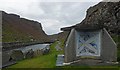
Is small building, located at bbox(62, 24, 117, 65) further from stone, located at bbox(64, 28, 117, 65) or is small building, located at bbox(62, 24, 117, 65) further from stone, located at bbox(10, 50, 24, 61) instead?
stone, located at bbox(10, 50, 24, 61)

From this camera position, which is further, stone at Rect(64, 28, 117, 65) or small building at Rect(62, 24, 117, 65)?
stone at Rect(64, 28, 117, 65)

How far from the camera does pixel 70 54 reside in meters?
26.9

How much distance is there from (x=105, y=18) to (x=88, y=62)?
56.7 feet

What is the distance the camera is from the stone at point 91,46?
27.1 meters

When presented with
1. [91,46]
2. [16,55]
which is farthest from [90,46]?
[16,55]

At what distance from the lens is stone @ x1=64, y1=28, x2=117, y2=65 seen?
2711cm

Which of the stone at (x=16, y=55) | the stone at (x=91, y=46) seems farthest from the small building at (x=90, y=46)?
the stone at (x=16, y=55)

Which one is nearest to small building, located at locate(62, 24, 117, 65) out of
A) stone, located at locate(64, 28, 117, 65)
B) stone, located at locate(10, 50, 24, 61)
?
stone, located at locate(64, 28, 117, 65)

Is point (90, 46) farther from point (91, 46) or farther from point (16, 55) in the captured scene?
point (16, 55)

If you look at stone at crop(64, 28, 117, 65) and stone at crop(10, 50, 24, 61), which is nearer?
stone at crop(64, 28, 117, 65)

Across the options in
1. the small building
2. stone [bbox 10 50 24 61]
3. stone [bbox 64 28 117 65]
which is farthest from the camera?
stone [bbox 10 50 24 61]

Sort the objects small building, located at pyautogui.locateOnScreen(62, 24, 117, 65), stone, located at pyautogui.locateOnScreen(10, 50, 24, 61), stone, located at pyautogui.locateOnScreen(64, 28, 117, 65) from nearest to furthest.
Result: small building, located at pyautogui.locateOnScreen(62, 24, 117, 65), stone, located at pyautogui.locateOnScreen(64, 28, 117, 65), stone, located at pyautogui.locateOnScreen(10, 50, 24, 61)

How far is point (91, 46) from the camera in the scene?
91.5ft

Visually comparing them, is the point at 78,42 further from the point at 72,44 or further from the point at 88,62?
the point at 88,62
